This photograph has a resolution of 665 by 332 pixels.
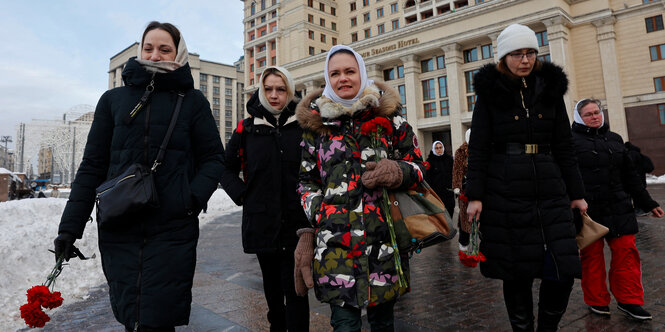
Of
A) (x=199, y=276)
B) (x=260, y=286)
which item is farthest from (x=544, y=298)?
(x=199, y=276)

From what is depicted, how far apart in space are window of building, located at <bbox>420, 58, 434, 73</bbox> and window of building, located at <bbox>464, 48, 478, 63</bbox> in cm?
364

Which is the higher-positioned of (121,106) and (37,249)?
(121,106)

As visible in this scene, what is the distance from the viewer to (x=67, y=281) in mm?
5328

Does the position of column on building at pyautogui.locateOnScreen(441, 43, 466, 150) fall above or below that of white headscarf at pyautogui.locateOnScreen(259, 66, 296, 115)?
above

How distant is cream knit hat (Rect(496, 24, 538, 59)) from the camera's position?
104 inches

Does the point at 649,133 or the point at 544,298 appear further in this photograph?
the point at 649,133

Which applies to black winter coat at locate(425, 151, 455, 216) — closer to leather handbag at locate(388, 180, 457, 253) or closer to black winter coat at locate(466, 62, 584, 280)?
black winter coat at locate(466, 62, 584, 280)

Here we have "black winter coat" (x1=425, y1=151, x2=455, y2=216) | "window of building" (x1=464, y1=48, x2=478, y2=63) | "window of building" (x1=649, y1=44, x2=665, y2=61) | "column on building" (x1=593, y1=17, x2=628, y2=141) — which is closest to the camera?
"black winter coat" (x1=425, y1=151, x2=455, y2=216)

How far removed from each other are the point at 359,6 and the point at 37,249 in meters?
53.4

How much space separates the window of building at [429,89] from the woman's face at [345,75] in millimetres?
41855

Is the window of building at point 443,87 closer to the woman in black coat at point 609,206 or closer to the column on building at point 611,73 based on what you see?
the column on building at point 611,73

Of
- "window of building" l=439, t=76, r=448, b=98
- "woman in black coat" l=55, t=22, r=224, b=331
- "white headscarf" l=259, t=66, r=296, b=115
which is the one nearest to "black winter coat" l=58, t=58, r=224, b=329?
"woman in black coat" l=55, t=22, r=224, b=331

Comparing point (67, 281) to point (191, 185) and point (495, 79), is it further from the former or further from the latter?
point (495, 79)

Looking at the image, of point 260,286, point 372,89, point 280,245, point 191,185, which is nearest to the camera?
point 191,185
